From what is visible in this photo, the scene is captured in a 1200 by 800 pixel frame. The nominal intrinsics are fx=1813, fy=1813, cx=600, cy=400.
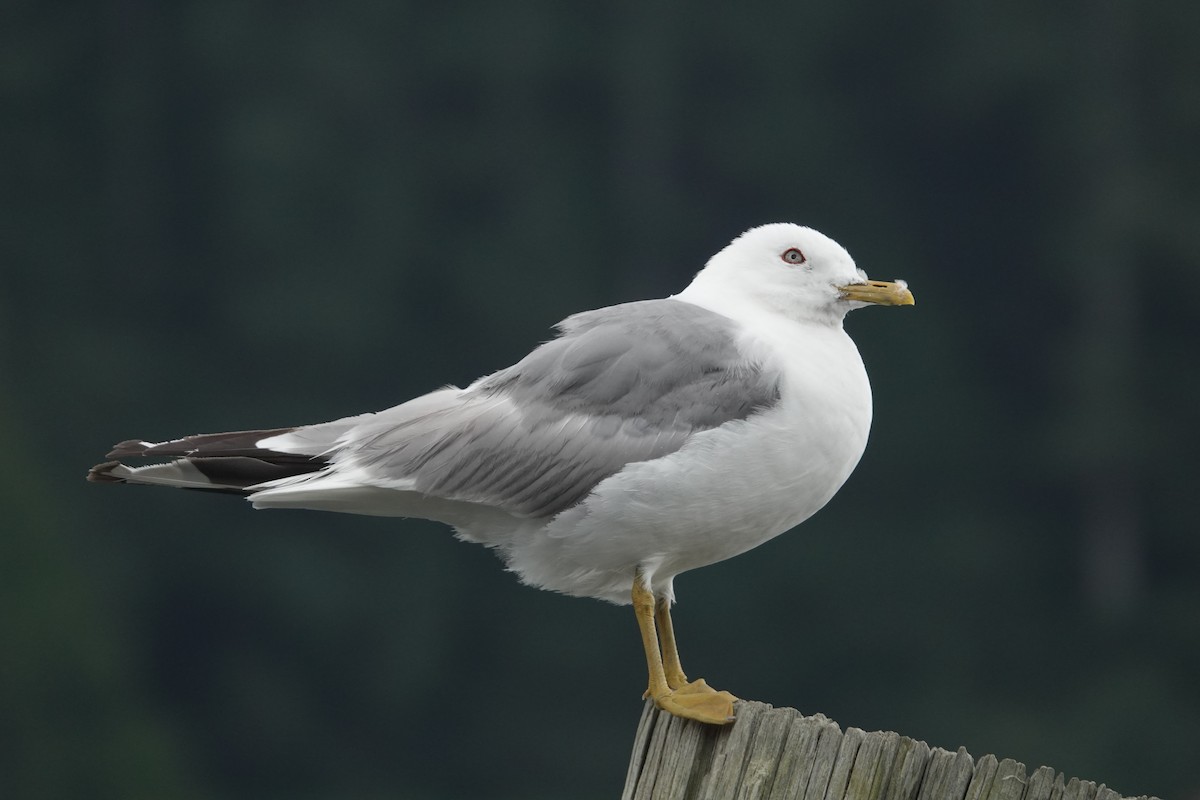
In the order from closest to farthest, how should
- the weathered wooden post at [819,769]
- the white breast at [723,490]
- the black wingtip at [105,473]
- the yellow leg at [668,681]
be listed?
the weathered wooden post at [819,769]
the yellow leg at [668,681]
the white breast at [723,490]
the black wingtip at [105,473]

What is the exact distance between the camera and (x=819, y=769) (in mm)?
3197

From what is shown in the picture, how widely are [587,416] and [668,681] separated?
2.03ft

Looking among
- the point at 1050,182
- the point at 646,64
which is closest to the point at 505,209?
the point at 646,64

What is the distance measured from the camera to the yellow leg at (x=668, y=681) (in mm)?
3514

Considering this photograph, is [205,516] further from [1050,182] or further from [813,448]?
[813,448]

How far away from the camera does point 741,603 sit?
68.0 feet

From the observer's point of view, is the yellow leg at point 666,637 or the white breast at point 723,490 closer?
the white breast at point 723,490

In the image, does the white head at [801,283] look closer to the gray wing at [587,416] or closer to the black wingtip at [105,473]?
the gray wing at [587,416]

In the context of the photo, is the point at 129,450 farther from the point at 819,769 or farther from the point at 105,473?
the point at 819,769

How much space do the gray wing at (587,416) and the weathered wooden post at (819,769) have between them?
66 centimetres

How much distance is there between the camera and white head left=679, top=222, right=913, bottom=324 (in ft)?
13.8

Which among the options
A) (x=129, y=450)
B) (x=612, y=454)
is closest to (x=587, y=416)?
(x=612, y=454)

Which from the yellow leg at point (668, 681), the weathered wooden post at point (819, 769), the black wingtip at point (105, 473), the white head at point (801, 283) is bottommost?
the weathered wooden post at point (819, 769)

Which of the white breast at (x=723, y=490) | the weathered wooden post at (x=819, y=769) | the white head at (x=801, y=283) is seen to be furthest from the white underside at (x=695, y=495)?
the weathered wooden post at (x=819, y=769)
